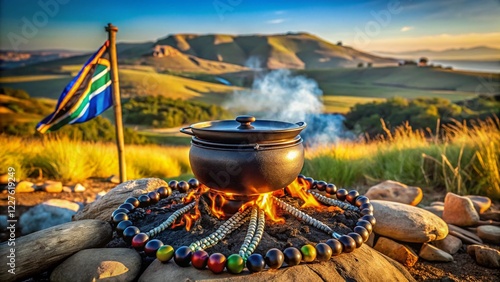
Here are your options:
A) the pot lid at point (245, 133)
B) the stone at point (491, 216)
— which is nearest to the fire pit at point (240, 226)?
the pot lid at point (245, 133)

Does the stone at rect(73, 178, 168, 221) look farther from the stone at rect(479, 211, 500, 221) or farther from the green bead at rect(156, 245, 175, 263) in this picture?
the stone at rect(479, 211, 500, 221)

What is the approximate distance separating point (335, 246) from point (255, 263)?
695 millimetres

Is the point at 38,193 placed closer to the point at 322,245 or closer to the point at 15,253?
the point at 15,253

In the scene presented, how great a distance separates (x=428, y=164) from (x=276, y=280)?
5.41 meters

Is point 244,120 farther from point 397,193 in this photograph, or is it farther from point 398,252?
point 397,193

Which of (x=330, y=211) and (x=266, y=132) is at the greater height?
(x=266, y=132)

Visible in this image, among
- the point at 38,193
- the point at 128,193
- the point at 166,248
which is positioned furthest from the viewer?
the point at 38,193

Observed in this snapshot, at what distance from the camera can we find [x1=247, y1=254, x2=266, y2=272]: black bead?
250cm

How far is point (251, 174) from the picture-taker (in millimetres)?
2945

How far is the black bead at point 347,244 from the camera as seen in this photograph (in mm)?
2838

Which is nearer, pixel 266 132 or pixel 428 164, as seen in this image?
pixel 266 132

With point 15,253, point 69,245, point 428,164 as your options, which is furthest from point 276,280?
point 428,164

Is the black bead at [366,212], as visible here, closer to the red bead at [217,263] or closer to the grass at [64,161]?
the red bead at [217,263]

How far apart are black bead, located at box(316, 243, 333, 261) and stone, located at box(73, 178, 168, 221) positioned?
2.29 meters
